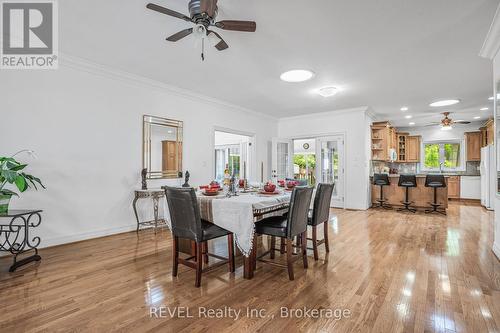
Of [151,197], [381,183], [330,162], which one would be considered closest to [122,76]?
[151,197]

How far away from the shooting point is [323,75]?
166 inches

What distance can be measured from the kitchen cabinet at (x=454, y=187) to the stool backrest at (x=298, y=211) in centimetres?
828

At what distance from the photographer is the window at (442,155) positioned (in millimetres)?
8734

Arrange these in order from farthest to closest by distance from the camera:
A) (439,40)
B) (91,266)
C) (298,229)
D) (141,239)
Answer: (141,239), (439,40), (91,266), (298,229)

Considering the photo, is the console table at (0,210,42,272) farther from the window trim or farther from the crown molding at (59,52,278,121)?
the window trim

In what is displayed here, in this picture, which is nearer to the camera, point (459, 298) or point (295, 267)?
point (459, 298)

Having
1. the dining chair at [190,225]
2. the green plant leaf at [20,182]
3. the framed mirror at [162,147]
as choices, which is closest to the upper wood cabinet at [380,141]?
the framed mirror at [162,147]

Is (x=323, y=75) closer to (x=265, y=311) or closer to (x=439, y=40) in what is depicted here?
(x=439, y=40)

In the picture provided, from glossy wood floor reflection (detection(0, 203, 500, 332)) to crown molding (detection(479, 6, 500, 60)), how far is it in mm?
2483

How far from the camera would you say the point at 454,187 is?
839cm

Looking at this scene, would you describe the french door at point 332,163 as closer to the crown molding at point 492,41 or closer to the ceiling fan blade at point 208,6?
the crown molding at point 492,41

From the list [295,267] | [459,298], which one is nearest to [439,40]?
[459,298]

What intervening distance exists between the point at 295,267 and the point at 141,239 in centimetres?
236

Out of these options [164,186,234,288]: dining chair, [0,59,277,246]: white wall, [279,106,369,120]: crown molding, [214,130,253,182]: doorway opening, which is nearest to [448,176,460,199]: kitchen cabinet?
[279,106,369,120]: crown molding
